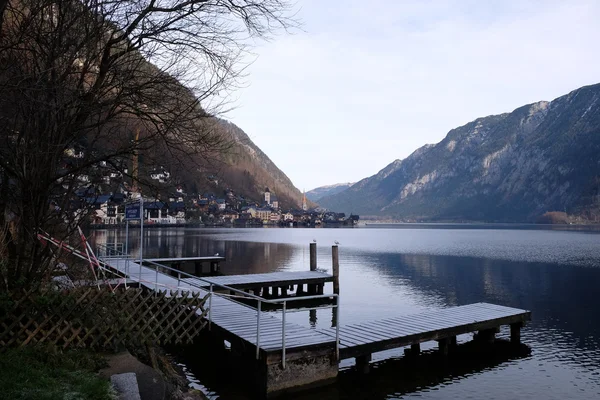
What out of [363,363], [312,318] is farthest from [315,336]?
[312,318]

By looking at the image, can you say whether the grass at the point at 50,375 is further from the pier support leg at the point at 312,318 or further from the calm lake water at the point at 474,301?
the pier support leg at the point at 312,318

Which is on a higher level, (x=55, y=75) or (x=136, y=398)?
(x=55, y=75)

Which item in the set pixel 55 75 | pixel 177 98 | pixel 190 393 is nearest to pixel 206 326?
pixel 190 393

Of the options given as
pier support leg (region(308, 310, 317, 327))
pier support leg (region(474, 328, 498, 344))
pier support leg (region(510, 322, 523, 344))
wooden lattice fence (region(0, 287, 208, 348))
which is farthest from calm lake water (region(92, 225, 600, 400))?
wooden lattice fence (region(0, 287, 208, 348))

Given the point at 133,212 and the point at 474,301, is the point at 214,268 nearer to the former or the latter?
the point at 474,301

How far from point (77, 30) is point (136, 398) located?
6.80m

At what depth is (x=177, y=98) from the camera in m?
10.4

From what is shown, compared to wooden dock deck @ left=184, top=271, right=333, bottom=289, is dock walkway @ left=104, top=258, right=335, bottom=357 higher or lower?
higher

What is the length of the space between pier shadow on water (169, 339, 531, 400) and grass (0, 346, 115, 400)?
5149 millimetres

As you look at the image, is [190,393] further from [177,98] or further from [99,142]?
[177,98]

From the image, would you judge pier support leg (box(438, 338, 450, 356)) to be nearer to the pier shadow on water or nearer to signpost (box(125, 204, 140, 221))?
the pier shadow on water

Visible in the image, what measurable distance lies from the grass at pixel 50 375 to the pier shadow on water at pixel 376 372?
16.9ft

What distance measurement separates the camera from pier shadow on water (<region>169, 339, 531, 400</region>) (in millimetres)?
14836

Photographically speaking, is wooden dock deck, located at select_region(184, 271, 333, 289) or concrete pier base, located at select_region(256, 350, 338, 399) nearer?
concrete pier base, located at select_region(256, 350, 338, 399)
